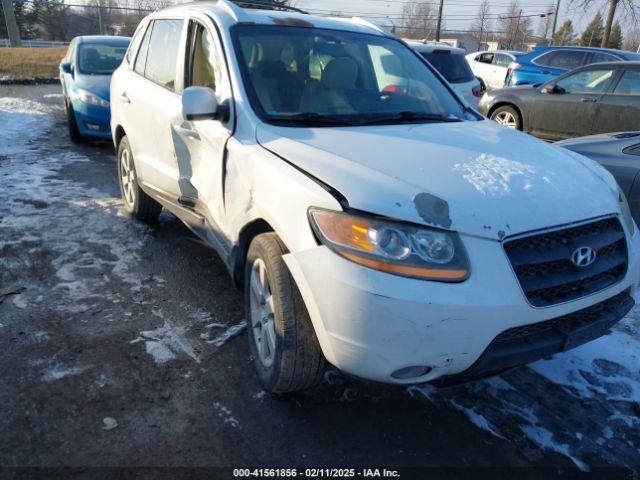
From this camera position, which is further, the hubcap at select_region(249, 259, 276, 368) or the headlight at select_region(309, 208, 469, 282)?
the hubcap at select_region(249, 259, 276, 368)

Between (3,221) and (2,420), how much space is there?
2.95 meters

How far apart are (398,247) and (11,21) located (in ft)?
105

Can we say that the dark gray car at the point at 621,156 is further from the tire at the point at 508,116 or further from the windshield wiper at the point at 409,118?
the tire at the point at 508,116

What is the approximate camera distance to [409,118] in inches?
126

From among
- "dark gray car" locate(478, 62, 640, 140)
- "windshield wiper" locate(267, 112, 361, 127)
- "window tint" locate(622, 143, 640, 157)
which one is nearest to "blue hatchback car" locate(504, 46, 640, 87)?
"dark gray car" locate(478, 62, 640, 140)

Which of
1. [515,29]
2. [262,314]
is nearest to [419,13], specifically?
[515,29]

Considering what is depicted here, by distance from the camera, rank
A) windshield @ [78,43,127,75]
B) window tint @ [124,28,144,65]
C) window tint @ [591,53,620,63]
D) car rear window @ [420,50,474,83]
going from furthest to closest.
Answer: window tint @ [591,53,620,63] < car rear window @ [420,50,474,83] < windshield @ [78,43,127,75] < window tint @ [124,28,144,65]

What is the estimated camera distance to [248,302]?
2818 millimetres

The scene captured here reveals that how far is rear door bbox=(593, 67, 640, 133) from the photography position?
7.61 meters

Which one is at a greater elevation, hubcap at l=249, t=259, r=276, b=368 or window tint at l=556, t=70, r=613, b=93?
window tint at l=556, t=70, r=613, b=93

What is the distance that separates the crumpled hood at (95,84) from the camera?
25.8 feet

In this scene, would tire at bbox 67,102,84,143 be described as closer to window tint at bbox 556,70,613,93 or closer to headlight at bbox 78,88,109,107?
headlight at bbox 78,88,109,107

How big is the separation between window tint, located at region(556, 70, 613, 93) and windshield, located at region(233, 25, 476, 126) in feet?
18.4

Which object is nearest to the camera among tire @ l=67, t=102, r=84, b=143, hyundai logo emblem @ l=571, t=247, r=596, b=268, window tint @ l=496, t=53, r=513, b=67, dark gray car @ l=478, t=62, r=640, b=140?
hyundai logo emblem @ l=571, t=247, r=596, b=268
